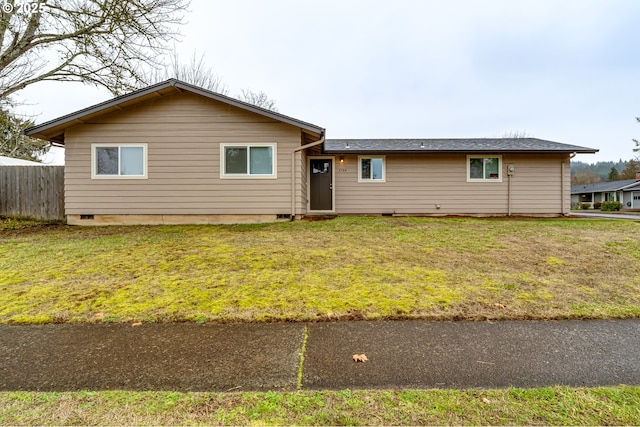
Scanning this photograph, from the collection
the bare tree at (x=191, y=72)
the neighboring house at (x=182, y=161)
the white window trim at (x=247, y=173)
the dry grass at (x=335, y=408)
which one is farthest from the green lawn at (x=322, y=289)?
the bare tree at (x=191, y=72)

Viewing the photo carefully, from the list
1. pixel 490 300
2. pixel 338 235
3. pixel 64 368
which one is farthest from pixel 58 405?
pixel 338 235

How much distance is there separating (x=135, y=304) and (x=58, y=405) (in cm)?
174

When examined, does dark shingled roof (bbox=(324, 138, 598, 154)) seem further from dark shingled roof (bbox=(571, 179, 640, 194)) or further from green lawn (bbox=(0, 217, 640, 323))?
dark shingled roof (bbox=(571, 179, 640, 194))

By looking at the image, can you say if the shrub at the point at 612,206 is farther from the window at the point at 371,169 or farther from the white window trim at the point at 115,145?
the white window trim at the point at 115,145

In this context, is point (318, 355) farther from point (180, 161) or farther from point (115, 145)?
point (115, 145)

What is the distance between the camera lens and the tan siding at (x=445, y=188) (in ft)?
38.8

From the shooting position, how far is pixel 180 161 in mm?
9438

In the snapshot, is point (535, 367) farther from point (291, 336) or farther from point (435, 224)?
point (435, 224)

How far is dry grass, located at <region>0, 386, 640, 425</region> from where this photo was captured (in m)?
1.61

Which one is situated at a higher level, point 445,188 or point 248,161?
point 248,161

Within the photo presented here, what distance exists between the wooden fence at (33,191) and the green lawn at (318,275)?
404 cm

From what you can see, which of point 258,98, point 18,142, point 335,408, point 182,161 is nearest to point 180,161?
point 182,161

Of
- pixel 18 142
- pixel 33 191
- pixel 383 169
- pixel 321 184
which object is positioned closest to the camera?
pixel 33 191

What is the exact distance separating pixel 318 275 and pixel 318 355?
2.04 meters
